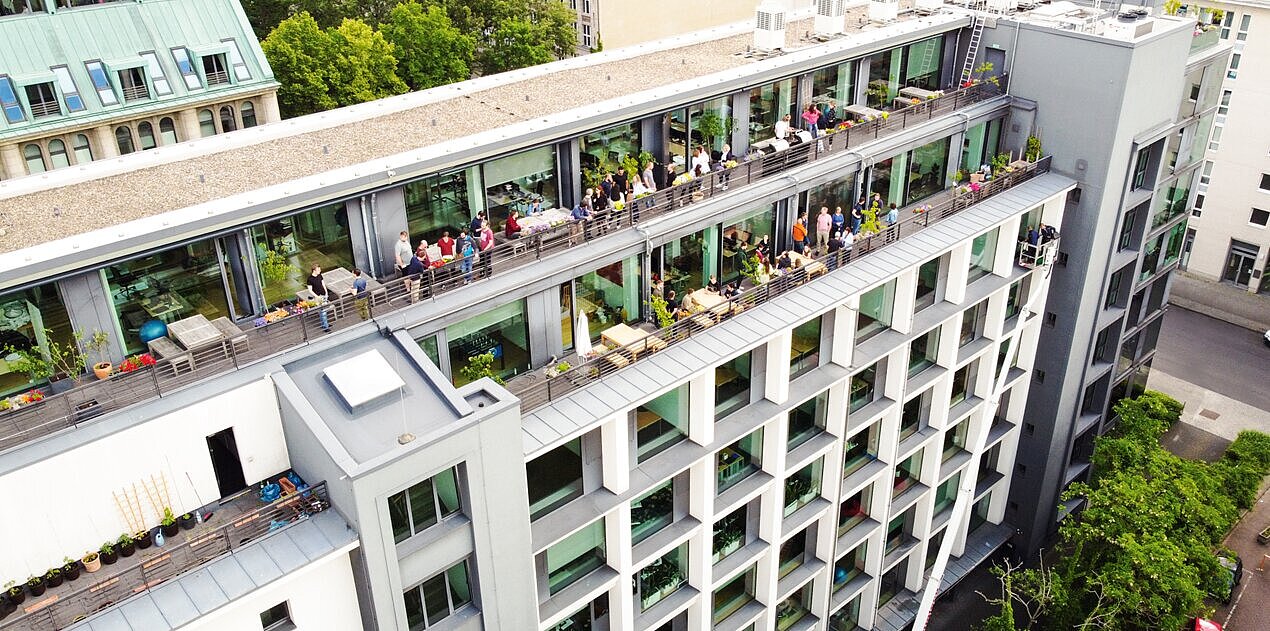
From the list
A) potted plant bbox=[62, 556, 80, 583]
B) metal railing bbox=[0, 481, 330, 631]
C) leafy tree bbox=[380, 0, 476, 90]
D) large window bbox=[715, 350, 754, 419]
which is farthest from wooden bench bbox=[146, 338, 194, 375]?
leafy tree bbox=[380, 0, 476, 90]

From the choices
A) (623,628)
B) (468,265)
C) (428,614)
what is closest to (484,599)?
(428,614)

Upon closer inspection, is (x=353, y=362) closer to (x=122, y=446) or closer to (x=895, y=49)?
(x=122, y=446)

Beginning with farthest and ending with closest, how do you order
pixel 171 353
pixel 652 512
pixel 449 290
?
pixel 652 512 < pixel 449 290 < pixel 171 353

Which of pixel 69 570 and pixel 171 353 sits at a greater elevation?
pixel 171 353

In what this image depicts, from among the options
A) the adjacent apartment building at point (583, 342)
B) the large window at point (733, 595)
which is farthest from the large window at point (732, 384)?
the large window at point (733, 595)

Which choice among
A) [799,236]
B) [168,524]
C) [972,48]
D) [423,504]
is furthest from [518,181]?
[972,48]

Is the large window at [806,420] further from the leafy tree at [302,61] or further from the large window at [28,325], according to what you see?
the leafy tree at [302,61]

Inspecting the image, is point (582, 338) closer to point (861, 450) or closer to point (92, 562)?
point (92, 562)
